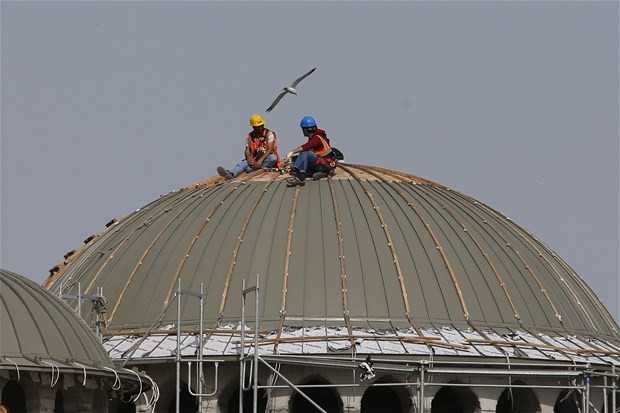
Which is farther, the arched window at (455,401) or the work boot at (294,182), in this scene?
the work boot at (294,182)

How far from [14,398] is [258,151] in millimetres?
25181

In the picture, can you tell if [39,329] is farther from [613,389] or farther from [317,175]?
[317,175]

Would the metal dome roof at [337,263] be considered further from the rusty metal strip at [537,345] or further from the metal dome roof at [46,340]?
the metal dome roof at [46,340]

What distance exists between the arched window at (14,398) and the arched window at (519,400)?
19192 millimetres

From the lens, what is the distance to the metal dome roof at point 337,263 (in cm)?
8012

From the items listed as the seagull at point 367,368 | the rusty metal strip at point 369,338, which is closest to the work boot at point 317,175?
the rusty metal strip at point 369,338

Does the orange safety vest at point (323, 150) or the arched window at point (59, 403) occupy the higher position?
the orange safety vest at point (323, 150)

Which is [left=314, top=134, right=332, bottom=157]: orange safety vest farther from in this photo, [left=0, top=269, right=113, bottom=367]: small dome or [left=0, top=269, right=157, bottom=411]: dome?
[left=0, top=269, right=113, bottom=367]: small dome

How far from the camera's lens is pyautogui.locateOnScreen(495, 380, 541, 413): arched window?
260 ft

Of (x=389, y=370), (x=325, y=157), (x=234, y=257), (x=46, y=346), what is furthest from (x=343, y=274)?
(x=46, y=346)

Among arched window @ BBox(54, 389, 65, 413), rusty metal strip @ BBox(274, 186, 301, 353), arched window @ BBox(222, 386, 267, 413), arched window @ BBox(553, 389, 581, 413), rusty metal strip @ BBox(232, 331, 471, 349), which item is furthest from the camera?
arched window @ BBox(553, 389, 581, 413)

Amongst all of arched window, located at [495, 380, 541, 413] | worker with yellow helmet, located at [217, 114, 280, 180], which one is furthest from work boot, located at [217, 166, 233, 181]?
arched window, located at [495, 380, 541, 413]

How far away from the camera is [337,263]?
8088cm

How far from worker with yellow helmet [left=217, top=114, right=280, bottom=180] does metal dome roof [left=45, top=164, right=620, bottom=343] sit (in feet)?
3.56
